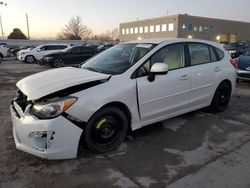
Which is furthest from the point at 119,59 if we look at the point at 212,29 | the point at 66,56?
the point at 212,29

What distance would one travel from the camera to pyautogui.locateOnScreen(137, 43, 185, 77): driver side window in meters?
4.25

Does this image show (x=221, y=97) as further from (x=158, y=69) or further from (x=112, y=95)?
(x=112, y=95)

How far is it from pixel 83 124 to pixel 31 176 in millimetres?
887

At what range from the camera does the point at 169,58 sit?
4.67m

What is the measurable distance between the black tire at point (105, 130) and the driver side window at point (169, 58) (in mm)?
759

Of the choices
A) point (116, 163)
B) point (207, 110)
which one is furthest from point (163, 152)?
point (207, 110)

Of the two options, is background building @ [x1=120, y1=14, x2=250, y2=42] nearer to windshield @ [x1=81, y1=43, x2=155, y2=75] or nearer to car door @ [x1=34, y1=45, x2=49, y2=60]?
car door @ [x1=34, y1=45, x2=49, y2=60]

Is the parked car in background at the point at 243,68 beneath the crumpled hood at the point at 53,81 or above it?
beneath

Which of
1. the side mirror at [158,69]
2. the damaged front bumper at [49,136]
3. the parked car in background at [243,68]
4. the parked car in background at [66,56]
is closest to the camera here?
the damaged front bumper at [49,136]

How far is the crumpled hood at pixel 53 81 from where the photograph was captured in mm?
3503

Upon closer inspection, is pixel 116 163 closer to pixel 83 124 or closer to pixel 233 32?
pixel 83 124

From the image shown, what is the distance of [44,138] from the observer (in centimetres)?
335

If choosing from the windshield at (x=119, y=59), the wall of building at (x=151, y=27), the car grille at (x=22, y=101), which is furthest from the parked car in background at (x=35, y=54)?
the wall of building at (x=151, y=27)

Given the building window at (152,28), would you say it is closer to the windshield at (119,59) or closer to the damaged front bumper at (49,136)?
the windshield at (119,59)
